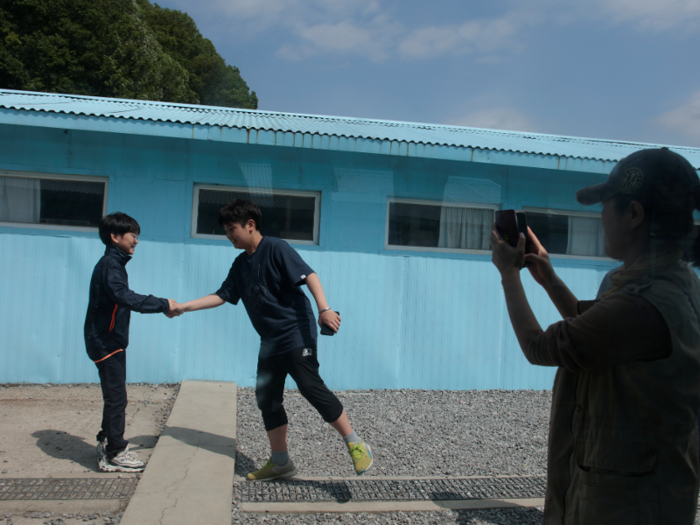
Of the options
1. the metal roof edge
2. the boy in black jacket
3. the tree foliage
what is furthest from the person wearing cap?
the tree foliage

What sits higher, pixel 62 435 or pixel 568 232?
pixel 568 232

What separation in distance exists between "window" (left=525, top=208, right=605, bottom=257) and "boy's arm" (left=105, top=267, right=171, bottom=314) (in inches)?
189

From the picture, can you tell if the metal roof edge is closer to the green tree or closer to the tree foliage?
the tree foliage

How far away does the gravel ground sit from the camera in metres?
3.21

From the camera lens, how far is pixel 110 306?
11.7 feet

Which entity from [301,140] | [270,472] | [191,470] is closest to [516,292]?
[270,472]

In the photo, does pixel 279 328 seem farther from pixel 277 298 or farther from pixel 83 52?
pixel 83 52

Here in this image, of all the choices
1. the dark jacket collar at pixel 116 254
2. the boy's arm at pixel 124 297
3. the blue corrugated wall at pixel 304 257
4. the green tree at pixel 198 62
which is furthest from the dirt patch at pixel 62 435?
the green tree at pixel 198 62

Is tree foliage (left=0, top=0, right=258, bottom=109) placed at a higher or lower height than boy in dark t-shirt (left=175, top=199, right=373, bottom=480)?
higher

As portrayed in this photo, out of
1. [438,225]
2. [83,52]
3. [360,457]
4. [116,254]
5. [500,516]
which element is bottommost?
[500,516]

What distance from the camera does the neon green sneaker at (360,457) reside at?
327 cm

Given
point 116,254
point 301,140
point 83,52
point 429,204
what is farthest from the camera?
point 83,52

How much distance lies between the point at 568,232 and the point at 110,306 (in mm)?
5521

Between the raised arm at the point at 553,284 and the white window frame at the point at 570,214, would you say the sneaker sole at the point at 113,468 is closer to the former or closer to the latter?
the raised arm at the point at 553,284
